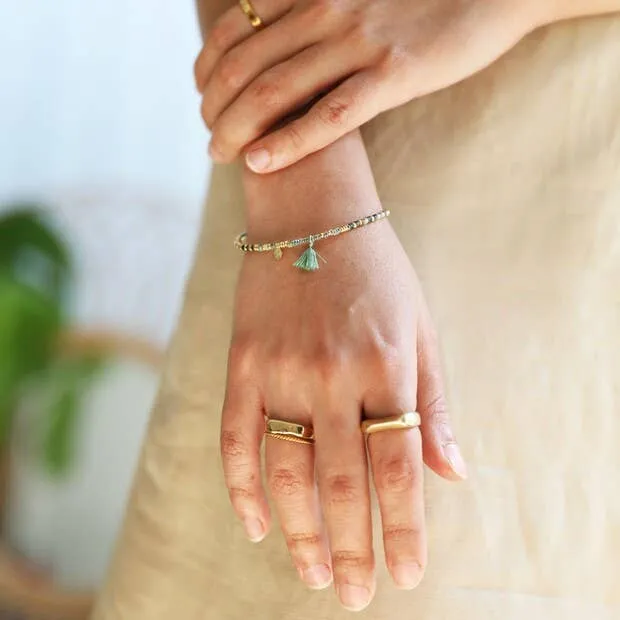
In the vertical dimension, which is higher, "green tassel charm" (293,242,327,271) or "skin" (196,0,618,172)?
"skin" (196,0,618,172)

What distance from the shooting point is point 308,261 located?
0.59m

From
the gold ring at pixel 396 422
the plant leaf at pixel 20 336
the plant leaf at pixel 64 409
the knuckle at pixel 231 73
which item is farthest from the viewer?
the plant leaf at pixel 64 409

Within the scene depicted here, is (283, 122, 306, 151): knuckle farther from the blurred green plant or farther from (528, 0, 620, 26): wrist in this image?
the blurred green plant

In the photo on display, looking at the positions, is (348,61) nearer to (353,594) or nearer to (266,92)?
(266,92)

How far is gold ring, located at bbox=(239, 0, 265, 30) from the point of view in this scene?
67cm

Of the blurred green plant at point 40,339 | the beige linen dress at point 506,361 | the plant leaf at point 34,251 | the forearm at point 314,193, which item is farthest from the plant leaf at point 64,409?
the forearm at point 314,193

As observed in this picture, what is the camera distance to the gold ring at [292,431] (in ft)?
1.88

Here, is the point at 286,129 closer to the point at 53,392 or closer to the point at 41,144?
the point at 53,392

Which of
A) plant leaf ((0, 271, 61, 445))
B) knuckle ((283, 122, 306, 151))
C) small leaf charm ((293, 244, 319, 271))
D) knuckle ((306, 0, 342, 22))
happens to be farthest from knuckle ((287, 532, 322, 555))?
plant leaf ((0, 271, 61, 445))

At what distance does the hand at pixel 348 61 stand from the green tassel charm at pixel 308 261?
9cm

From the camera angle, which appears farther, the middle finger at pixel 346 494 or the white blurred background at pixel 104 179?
the white blurred background at pixel 104 179

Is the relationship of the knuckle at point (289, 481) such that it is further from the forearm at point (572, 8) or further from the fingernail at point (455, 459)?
the forearm at point (572, 8)

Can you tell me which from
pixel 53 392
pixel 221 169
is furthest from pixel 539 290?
pixel 53 392

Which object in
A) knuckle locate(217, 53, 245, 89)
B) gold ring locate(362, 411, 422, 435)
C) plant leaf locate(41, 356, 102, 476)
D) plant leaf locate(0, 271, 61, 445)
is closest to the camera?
gold ring locate(362, 411, 422, 435)
